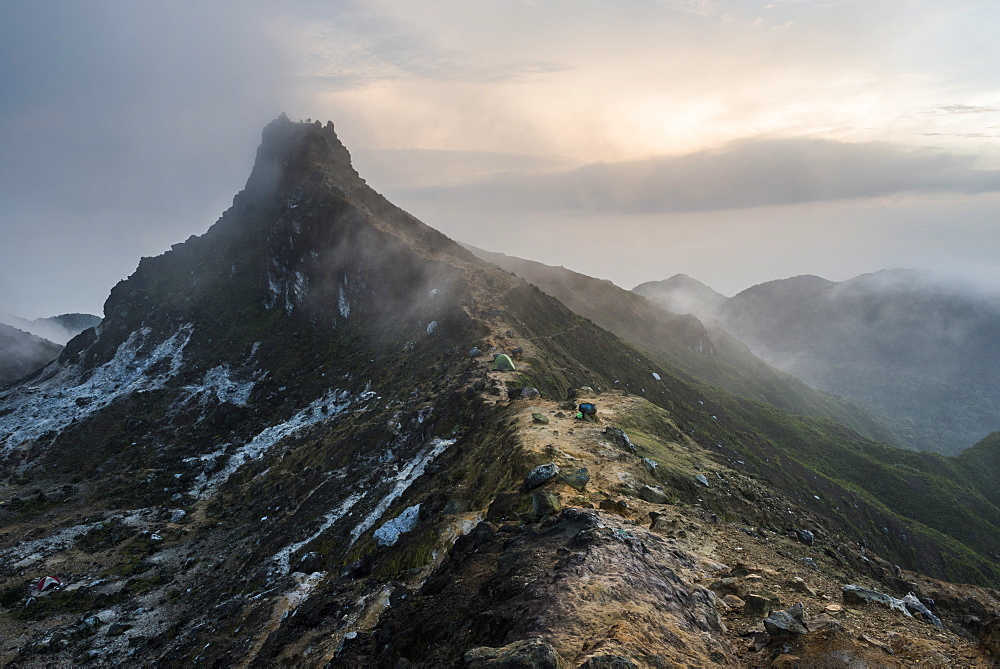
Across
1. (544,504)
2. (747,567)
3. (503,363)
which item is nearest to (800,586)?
(747,567)

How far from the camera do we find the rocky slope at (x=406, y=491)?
11.6 meters

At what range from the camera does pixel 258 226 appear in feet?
328

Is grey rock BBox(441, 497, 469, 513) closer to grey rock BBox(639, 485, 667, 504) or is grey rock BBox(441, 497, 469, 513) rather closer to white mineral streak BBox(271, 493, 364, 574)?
grey rock BBox(639, 485, 667, 504)

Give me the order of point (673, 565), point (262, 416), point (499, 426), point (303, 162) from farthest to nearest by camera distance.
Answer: point (303, 162) → point (262, 416) → point (499, 426) → point (673, 565)

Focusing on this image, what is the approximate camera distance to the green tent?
40.9m

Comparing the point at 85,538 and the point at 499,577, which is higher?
the point at 499,577

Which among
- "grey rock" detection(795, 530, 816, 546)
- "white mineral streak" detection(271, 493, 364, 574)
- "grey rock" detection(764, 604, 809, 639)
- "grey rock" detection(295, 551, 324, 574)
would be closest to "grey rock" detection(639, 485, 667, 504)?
"grey rock" detection(795, 530, 816, 546)

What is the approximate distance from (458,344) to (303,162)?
2483 inches

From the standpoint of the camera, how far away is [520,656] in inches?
324

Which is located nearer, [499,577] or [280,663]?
[499,577]

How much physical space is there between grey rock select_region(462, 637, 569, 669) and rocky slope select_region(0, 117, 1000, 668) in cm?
7

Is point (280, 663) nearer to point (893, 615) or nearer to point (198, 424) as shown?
point (893, 615)

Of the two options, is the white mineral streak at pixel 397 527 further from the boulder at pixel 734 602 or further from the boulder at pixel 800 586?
the boulder at pixel 800 586

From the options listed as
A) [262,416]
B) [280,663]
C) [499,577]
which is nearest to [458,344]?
[262,416]
